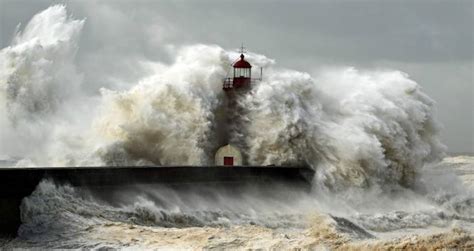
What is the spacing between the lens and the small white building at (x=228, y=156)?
18188 mm

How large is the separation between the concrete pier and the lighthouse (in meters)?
1.70

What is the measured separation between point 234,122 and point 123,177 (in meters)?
6.71

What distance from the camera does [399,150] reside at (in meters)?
19.8

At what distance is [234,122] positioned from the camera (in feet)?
61.3

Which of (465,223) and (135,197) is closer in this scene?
(135,197)

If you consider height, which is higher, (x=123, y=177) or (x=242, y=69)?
(x=242, y=69)

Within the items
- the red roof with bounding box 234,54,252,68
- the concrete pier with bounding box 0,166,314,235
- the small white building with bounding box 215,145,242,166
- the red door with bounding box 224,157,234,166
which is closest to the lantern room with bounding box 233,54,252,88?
the red roof with bounding box 234,54,252,68

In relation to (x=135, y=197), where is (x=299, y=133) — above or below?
above

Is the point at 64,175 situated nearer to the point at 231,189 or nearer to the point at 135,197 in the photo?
the point at 135,197

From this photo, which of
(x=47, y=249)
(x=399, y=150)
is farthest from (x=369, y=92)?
(x=47, y=249)

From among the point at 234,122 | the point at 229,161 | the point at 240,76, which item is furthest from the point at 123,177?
the point at 240,76

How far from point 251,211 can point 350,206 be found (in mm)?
3952

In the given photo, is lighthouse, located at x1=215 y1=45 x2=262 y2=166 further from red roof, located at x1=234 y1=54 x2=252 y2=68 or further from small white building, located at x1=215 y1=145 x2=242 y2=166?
red roof, located at x1=234 y1=54 x2=252 y2=68

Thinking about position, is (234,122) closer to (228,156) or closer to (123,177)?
(228,156)
